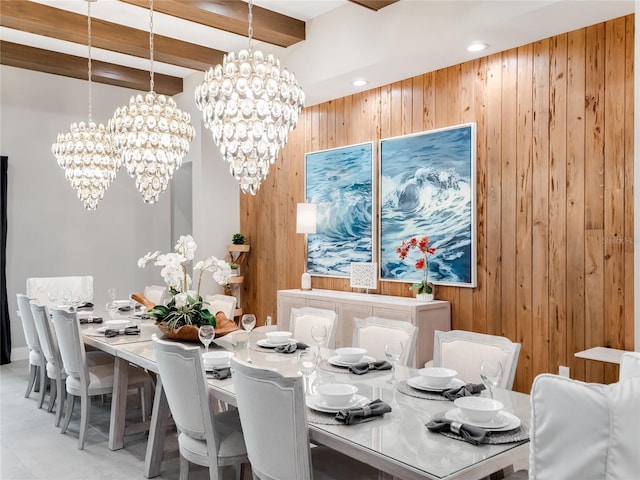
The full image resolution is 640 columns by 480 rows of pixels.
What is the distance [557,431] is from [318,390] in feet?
3.51

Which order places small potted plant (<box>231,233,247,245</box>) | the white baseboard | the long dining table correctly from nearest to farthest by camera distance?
the long dining table
the white baseboard
small potted plant (<box>231,233,247,245</box>)

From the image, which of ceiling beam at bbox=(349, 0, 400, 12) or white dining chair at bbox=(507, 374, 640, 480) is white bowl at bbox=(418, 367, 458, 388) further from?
ceiling beam at bbox=(349, 0, 400, 12)

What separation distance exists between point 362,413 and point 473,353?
0.96 m

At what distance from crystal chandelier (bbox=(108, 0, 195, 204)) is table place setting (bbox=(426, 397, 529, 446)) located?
270 cm

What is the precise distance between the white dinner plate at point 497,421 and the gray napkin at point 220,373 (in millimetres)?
1053

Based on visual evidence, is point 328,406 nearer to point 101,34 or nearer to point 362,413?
point 362,413

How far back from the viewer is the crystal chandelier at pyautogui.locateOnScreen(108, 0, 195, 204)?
3686 millimetres

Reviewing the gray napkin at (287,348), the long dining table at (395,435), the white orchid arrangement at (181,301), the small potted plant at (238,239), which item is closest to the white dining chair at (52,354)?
the white orchid arrangement at (181,301)

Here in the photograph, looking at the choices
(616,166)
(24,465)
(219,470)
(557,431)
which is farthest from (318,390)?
(616,166)

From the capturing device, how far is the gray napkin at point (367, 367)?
101 inches

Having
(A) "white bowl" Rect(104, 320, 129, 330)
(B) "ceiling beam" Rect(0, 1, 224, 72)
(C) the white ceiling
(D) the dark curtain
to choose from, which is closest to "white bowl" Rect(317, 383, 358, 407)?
(A) "white bowl" Rect(104, 320, 129, 330)

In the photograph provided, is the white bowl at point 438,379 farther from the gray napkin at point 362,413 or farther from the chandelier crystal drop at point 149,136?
the chandelier crystal drop at point 149,136

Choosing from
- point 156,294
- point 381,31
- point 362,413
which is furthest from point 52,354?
point 381,31

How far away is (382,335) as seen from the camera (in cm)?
313
